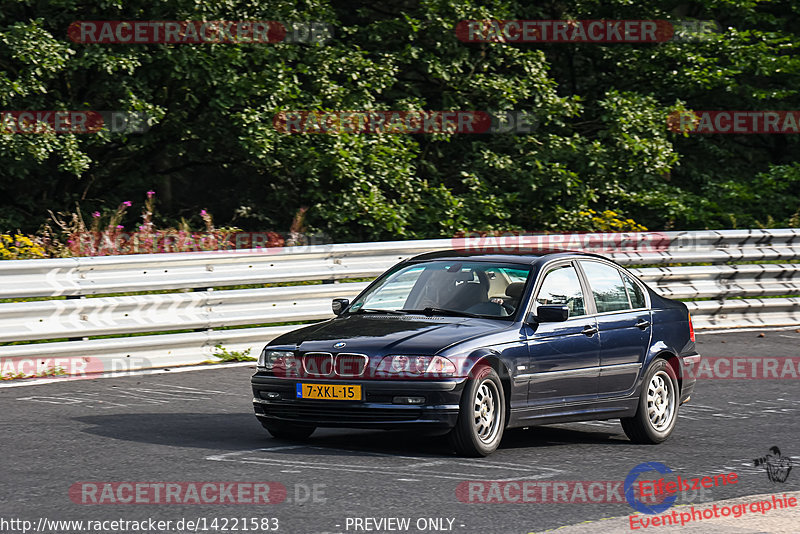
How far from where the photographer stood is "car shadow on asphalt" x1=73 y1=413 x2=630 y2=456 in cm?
855

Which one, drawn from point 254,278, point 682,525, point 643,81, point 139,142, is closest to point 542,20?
point 643,81

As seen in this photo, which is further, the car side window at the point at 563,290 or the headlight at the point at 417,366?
the car side window at the point at 563,290

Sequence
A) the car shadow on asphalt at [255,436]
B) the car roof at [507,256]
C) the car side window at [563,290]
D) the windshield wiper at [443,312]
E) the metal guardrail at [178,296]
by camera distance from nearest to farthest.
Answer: the car shadow on asphalt at [255,436], the windshield wiper at [443,312], the car side window at [563,290], the car roof at [507,256], the metal guardrail at [178,296]

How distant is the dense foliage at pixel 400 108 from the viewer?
1800 cm

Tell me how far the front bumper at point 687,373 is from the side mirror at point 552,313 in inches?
73.6

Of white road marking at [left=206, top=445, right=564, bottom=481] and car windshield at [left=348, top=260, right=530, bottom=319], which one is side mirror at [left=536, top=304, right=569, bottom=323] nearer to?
car windshield at [left=348, top=260, right=530, bottom=319]

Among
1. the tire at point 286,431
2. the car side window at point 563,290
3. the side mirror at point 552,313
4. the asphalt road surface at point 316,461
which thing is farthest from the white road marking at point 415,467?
the car side window at point 563,290

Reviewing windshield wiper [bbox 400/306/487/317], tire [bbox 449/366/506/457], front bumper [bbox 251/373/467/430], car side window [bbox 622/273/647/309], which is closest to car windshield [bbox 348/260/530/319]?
windshield wiper [bbox 400/306/487/317]

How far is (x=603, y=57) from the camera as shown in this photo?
23078 mm

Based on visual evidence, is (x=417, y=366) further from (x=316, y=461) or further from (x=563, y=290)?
(x=563, y=290)

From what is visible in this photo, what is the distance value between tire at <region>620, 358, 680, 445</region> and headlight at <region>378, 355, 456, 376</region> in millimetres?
2183

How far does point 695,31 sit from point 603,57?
175 centimetres

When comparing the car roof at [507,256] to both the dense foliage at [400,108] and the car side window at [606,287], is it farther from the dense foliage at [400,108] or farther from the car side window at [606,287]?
the dense foliage at [400,108]

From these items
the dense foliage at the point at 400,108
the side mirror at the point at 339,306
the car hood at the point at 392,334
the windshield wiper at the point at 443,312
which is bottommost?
the car hood at the point at 392,334
